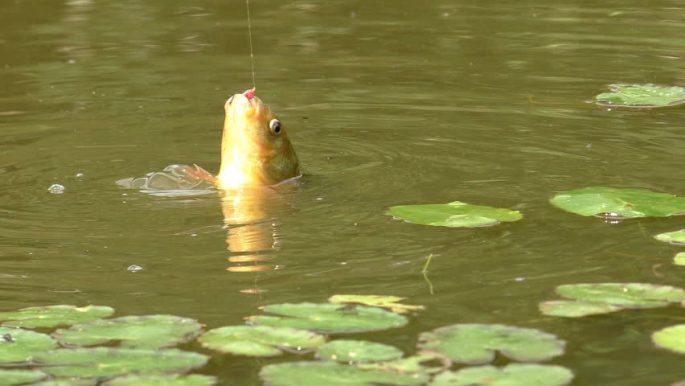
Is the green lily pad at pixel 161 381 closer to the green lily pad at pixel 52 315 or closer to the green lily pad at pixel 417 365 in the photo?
the green lily pad at pixel 417 365

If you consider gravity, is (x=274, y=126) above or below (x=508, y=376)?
above

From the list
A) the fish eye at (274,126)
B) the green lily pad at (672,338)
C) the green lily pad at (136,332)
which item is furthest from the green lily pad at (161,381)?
the fish eye at (274,126)

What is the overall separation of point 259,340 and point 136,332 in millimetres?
427

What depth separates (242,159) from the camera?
719 cm

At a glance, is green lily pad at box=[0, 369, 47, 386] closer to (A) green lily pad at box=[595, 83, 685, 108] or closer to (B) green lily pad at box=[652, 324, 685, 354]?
(B) green lily pad at box=[652, 324, 685, 354]

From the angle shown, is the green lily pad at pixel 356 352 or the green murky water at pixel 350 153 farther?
the green murky water at pixel 350 153

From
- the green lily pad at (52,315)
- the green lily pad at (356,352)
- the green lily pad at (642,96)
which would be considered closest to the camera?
the green lily pad at (356,352)

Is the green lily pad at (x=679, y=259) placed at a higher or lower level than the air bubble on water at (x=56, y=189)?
higher

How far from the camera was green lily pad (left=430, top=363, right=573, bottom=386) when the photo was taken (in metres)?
4.21

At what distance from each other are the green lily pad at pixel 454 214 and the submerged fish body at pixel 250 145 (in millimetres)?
936

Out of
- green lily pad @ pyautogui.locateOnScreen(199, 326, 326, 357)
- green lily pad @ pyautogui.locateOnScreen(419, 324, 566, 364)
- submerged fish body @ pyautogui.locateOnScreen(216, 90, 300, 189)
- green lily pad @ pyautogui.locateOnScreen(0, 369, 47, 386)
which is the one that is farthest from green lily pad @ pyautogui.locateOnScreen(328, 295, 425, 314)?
submerged fish body @ pyautogui.locateOnScreen(216, 90, 300, 189)

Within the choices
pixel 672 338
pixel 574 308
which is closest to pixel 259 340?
pixel 574 308

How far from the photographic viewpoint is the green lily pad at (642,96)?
29.3 ft

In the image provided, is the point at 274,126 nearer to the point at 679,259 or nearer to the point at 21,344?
the point at 679,259
